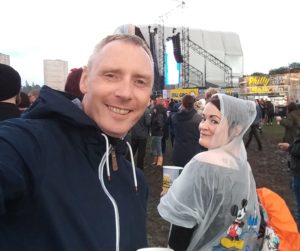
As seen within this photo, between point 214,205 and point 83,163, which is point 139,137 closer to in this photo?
point 214,205

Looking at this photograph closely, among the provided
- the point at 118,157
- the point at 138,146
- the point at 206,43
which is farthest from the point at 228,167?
the point at 206,43

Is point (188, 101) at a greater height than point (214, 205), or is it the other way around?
point (188, 101)

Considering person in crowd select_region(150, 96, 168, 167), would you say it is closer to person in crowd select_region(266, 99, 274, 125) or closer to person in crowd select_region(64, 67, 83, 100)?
person in crowd select_region(64, 67, 83, 100)

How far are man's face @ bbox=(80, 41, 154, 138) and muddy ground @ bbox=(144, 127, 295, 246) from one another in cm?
346

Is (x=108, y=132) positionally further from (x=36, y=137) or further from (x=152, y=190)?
(x=152, y=190)

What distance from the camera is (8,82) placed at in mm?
2549

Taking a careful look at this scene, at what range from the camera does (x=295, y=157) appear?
179 inches

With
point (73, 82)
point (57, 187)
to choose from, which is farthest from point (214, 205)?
point (57, 187)

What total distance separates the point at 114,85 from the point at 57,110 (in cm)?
21

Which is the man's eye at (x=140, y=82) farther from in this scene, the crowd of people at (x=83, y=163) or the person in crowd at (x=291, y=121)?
the person in crowd at (x=291, y=121)

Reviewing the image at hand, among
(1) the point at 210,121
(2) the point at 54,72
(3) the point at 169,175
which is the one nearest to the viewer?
(1) the point at 210,121

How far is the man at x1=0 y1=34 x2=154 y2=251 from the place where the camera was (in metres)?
1.02

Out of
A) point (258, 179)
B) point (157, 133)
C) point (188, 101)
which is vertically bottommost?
point (258, 179)

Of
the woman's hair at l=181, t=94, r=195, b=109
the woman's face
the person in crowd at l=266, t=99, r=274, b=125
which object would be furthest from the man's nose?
the person in crowd at l=266, t=99, r=274, b=125
